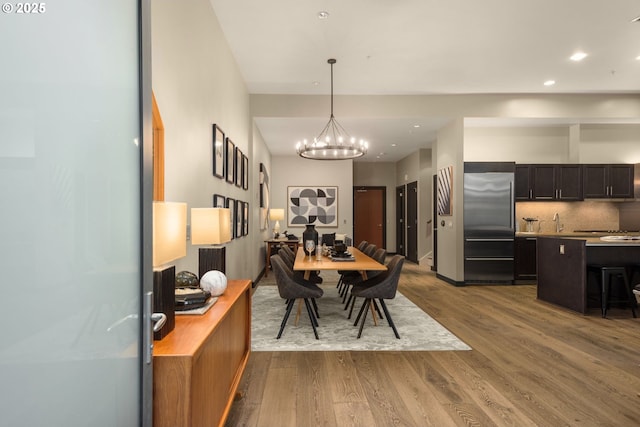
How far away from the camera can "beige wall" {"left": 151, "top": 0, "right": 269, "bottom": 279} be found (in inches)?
95.3

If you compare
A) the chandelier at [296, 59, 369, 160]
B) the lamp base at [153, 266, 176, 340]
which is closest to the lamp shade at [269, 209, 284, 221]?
the chandelier at [296, 59, 369, 160]

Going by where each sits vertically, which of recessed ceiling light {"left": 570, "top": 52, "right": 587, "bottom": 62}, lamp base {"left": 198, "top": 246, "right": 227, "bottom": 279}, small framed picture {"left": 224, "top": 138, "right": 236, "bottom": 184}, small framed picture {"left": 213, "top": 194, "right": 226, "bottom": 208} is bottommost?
lamp base {"left": 198, "top": 246, "right": 227, "bottom": 279}

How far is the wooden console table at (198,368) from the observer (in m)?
1.25

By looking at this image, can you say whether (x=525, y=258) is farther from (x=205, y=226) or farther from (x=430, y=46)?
(x=205, y=226)

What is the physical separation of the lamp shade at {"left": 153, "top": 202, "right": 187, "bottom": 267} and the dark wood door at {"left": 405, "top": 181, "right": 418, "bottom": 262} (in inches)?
341

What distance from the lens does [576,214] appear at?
7062 millimetres

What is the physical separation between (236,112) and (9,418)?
15.7 feet

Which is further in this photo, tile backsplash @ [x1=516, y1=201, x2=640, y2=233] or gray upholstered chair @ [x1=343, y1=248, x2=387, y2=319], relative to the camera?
tile backsplash @ [x1=516, y1=201, x2=640, y2=233]

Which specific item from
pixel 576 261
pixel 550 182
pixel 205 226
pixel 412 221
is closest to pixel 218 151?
pixel 205 226

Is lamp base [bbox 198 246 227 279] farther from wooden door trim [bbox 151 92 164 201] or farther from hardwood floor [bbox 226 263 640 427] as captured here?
hardwood floor [bbox 226 263 640 427]

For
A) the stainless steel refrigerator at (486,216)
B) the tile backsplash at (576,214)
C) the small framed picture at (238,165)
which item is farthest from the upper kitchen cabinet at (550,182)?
the small framed picture at (238,165)

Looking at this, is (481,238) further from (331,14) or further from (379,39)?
(331,14)

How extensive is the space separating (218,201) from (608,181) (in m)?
7.10

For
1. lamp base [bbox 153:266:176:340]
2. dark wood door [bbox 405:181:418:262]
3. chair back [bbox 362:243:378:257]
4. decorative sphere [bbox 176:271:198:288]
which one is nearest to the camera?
lamp base [bbox 153:266:176:340]
